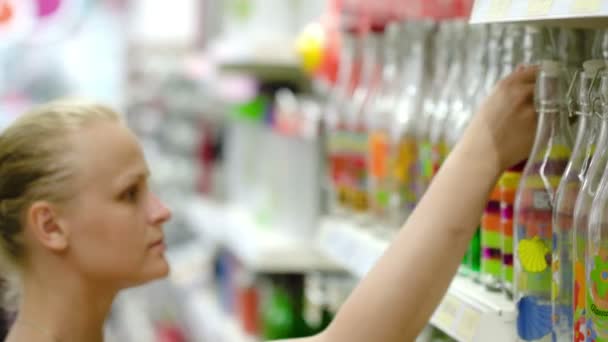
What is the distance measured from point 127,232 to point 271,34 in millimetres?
1716

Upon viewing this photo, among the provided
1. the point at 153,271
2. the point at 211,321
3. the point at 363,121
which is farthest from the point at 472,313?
the point at 211,321

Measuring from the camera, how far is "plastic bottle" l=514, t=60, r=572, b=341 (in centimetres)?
129

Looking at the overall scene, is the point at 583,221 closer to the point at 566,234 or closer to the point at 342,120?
the point at 566,234

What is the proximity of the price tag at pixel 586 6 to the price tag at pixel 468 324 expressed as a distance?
20.5 inches

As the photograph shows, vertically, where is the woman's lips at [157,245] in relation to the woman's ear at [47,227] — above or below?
below

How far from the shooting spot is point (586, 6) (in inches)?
39.5

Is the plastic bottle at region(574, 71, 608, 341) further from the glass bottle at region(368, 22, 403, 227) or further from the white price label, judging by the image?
the glass bottle at region(368, 22, 403, 227)

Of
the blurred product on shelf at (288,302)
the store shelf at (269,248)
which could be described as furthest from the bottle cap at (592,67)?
the store shelf at (269,248)

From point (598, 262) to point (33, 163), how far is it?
1.09 metres

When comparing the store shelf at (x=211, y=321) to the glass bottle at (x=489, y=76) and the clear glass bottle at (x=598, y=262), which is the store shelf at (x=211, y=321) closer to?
the glass bottle at (x=489, y=76)

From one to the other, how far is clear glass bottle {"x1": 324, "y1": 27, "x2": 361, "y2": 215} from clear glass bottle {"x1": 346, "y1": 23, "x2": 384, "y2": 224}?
37mm

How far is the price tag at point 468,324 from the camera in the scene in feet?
4.51

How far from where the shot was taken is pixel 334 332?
148 centimetres

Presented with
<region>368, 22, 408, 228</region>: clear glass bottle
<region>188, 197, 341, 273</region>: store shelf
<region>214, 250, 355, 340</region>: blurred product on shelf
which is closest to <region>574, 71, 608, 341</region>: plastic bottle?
<region>368, 22, 408, 228</region>: clear glass bottle
